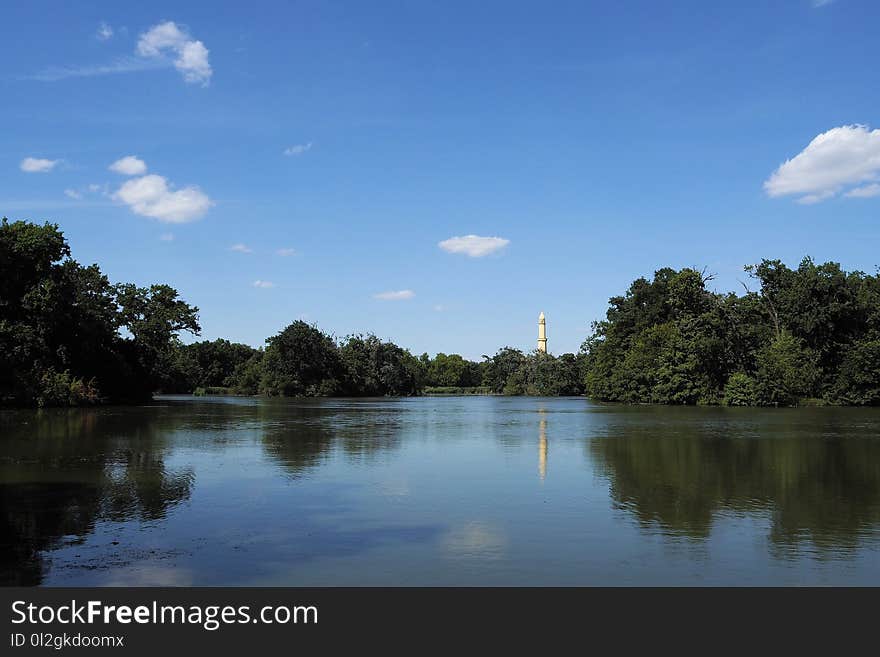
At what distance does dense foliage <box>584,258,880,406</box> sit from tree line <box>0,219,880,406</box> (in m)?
0.12

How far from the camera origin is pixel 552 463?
21219 mm

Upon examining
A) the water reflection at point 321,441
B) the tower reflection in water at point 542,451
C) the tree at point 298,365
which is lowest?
the tower reflection in water at point 542,451

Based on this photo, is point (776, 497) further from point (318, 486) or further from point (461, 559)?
point (318, 486)

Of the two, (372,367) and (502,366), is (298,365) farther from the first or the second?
(502,366)

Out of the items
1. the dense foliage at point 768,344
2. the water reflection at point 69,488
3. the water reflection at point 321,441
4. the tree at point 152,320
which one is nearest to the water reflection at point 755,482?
the water reflection at point 321,441

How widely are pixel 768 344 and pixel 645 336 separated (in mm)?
13223

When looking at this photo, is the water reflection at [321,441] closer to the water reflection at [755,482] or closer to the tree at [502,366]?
the water reflection at [755,482]

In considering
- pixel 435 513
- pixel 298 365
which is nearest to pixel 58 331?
pixel 435 513

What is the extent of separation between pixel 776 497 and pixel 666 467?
→ 5126 millimetres

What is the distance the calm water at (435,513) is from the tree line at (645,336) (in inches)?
1085

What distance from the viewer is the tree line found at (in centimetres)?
4994

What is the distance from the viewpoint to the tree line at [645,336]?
4994 centimetres

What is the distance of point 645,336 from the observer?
81.9 metres
